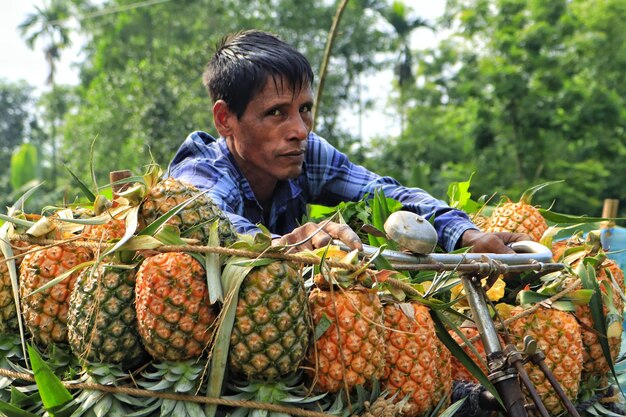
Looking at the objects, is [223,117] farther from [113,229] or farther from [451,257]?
[451,257]

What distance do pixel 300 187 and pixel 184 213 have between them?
4.67 feet

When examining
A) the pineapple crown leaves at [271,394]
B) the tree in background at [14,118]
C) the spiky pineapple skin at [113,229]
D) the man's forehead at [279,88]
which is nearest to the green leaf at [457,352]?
the pineapple crown leaves at [271,394]

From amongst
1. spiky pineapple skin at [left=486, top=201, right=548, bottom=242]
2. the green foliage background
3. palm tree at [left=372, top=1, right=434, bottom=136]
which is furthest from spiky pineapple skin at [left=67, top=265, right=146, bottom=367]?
palm tree at [left=372, top=1, right=434, bottom=136]

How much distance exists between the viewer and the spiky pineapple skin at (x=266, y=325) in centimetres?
185

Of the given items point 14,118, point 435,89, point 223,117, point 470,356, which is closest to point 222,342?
point 470,356

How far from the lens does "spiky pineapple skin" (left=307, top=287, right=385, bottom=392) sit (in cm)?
195

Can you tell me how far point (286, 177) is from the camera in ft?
10.2

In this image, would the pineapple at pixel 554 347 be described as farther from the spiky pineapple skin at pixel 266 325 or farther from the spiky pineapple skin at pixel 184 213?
the spiky pineapple skin at pixel 184 213

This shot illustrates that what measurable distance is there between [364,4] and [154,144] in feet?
36.5

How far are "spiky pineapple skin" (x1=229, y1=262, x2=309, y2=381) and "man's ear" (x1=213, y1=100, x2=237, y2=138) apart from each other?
57.6 inches

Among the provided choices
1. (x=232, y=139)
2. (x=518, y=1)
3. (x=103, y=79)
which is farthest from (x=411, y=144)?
(x=232, y=139)

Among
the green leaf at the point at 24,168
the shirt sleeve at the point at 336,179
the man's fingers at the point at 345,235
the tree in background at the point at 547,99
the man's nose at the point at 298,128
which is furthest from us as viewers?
the tree in background at the point at 547,99

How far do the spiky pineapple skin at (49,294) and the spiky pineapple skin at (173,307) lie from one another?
1.07ft

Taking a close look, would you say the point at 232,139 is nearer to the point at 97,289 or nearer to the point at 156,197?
the point at 156,197
